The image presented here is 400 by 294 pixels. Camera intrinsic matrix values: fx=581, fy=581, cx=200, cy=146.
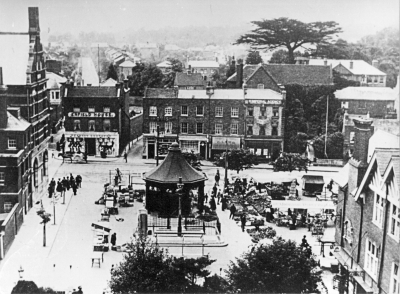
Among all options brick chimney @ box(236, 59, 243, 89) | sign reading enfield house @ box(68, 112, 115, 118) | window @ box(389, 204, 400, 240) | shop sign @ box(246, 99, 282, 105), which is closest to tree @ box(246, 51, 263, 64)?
brick chimney @ box(236, 59, 243, 89)

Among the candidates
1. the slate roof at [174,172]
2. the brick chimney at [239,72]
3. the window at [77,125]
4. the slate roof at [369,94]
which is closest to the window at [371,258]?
the slate roof at [174,172]

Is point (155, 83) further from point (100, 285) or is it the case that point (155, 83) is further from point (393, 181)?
point (393, 181)

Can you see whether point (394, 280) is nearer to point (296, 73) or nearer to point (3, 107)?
point (3, 107)

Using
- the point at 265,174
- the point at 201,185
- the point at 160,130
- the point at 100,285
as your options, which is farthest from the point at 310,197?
the point at 100,285

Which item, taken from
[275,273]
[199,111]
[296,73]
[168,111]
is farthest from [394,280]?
[296,73]

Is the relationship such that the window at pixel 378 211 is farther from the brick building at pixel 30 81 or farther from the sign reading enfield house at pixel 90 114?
the sign reading enfield house at pixel 90 114

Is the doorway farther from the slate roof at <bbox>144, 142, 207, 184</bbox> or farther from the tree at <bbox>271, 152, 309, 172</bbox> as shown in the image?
the tree at <bbox>271, 152, 309, 172</bbox>

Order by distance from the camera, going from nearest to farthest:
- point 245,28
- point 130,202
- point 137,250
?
point 137,250
point 130,202
point 245,28
